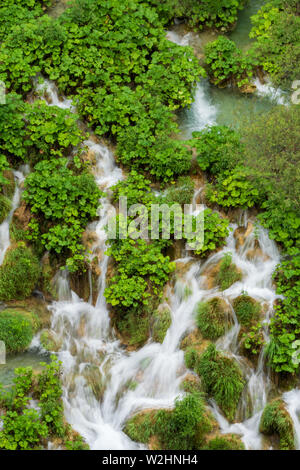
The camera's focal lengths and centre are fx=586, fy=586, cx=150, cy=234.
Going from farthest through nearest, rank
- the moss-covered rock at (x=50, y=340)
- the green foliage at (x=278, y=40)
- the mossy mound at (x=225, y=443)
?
1. the green foliage at (x=278, y=40)
2. the moss-covered rock at (x=50, y=340)
3. the mossy mound at (x=225, y=443)

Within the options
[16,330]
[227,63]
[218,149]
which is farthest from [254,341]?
[227,63]

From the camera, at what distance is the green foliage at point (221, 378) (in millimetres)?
7863

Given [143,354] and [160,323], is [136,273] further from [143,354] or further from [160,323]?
[143,354]

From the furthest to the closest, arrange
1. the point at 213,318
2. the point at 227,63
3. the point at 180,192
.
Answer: the point at 227,63 < the point at 180,192 < the point at 213,318

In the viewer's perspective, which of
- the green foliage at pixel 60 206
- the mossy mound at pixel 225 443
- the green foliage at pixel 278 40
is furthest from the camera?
the green foliage at pixel 278 40

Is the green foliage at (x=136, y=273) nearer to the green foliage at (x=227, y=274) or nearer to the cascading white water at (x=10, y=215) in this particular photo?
the green foliage at (x=227, y=274)

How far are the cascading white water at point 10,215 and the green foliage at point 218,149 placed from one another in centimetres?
290

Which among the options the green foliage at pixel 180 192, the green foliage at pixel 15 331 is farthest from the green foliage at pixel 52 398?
the green foliage at pixel 180 192

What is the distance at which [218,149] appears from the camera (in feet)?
31.8

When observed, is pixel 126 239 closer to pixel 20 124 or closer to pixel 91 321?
pixel 91 321

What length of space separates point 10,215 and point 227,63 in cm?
531

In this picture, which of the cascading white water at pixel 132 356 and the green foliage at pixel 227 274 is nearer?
the cascading white water at pixel 132 356

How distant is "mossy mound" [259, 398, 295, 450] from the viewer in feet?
24.7
